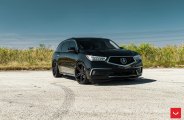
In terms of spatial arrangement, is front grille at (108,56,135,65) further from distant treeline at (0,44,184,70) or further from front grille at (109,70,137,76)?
distant treeline at (0,44,184,70)

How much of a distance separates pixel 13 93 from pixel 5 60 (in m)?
21.0

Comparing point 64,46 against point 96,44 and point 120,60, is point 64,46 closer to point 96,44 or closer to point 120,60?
point 96,44

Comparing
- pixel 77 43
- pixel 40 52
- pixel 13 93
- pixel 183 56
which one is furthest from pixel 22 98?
pixel 40 52

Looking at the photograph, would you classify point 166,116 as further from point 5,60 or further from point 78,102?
Result: point 5,60

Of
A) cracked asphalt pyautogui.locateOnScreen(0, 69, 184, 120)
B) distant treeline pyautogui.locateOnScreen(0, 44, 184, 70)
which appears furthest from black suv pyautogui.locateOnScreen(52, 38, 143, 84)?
distant treeline pyautogui.locateOnScreen(0, 44, 184, 70)

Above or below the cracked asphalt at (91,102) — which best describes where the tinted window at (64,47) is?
above

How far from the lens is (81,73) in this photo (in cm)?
1316

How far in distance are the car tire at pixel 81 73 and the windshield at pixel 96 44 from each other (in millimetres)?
808

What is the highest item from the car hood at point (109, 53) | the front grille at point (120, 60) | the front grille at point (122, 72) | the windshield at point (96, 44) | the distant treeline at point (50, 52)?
the windshield at point (96, 44)

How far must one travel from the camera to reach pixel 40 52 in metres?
34.3

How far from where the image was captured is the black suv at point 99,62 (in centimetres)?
1241

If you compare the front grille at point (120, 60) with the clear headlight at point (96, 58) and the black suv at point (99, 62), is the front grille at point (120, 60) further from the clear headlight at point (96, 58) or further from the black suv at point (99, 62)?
the clear headlight at point (96, 58)

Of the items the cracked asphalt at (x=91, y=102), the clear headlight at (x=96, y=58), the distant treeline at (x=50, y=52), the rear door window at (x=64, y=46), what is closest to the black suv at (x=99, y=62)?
the clear headlight at (x=96, y=58)

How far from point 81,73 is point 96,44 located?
1.65m
